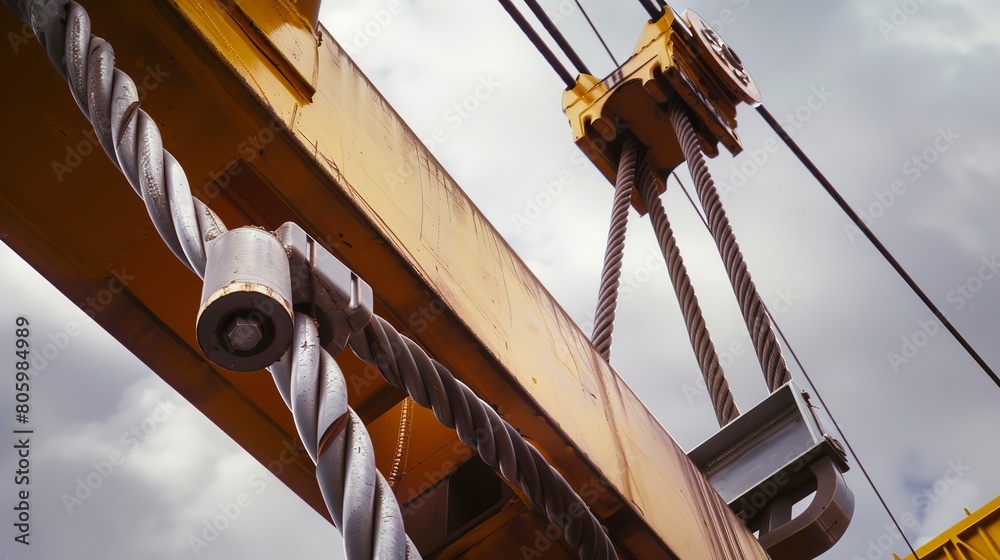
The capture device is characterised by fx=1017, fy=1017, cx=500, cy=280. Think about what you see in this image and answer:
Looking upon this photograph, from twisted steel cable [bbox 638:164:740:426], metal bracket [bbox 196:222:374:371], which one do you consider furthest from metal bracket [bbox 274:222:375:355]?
twisted steel cable [bbox 638:164:740:426]

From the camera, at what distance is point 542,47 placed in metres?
4.34

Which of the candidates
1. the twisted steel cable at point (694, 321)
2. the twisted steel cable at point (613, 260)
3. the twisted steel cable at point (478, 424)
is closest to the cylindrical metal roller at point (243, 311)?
the twisted steel cable at point (478, 424)

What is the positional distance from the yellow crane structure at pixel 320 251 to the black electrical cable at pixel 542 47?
1.98 meters

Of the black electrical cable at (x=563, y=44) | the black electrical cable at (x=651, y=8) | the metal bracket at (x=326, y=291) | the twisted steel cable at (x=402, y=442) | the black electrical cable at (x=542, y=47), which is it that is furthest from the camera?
the black electrical cable at (x=651, y=8)

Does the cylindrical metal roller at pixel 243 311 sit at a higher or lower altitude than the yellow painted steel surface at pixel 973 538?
higher

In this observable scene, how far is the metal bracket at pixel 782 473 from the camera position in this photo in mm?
2711

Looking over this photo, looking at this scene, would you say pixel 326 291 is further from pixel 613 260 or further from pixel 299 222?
pixel 613 260

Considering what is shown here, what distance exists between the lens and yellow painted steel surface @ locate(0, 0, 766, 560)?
148cm

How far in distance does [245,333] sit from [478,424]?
527 mm

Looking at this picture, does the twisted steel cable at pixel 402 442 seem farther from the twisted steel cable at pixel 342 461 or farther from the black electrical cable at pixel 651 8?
the black electrical cable at pixel 651 8

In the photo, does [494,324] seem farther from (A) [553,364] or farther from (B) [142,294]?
(B) [142,294]

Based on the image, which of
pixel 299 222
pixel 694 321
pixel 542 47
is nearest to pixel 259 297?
pixel 299 222

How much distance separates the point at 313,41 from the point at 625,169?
2250 millimetres

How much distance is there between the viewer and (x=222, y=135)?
153 centimetres
